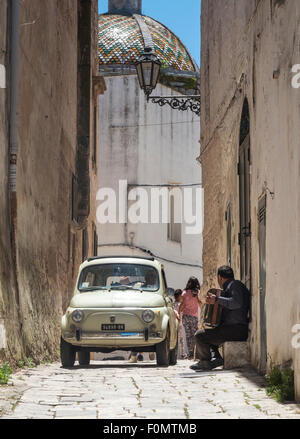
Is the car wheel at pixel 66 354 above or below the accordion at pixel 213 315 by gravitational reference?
below

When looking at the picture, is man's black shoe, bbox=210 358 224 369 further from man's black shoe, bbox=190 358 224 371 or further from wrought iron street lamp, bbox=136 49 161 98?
wrought iron street lamp, bbox=136 49 161 98

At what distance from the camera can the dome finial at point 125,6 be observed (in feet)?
126

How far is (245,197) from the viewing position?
12750 mm

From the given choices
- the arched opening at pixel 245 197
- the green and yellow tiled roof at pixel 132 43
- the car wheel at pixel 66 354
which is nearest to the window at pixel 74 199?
the arched opening at pixel 245 197

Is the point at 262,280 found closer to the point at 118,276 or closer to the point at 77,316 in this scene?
the point at 77,316

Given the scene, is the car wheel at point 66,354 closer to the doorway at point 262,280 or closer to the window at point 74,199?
the doorway at point 262,280

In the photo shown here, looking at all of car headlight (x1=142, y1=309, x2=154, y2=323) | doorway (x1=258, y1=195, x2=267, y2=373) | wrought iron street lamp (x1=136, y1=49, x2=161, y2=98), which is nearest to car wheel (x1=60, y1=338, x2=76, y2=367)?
car headlight (x1=142, y1=309, x2=154, y2=323)

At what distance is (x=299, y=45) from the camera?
763 centimetres

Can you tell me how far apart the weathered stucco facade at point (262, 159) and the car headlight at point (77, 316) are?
7.96ft

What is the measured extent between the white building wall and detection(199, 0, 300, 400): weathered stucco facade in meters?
14.3

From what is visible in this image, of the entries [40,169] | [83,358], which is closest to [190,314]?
[83,358]
